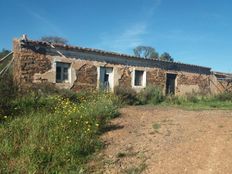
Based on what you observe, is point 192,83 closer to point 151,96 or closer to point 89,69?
point 151,96

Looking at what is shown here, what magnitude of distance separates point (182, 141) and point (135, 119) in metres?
2.65

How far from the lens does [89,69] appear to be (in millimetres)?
14523

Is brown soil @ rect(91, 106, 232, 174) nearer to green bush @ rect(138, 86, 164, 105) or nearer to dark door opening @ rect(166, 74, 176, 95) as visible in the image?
green bush @ rect(138, 86, 164, 105)

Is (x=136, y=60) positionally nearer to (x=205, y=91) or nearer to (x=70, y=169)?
(x=205, y=91)

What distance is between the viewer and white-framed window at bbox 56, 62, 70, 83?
1354 cm

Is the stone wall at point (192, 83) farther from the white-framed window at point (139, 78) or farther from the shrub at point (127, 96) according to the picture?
the shrub at point (127, 96)

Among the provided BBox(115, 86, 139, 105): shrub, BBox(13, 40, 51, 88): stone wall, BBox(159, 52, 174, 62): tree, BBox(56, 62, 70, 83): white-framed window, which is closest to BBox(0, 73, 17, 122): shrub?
BBox(13, 40, 51, 88): stone wall

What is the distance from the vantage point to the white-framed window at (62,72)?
1354 cm

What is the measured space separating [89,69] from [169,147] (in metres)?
9.31

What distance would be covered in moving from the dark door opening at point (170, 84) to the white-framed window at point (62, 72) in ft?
25.4

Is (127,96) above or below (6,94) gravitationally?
below

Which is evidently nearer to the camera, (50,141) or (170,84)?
(50,141)

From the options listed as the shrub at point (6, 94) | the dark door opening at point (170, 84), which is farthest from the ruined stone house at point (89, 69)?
the shrub at point (6, 94)

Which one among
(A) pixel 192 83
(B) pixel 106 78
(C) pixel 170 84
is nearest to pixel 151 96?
(B) pixel 106 78
